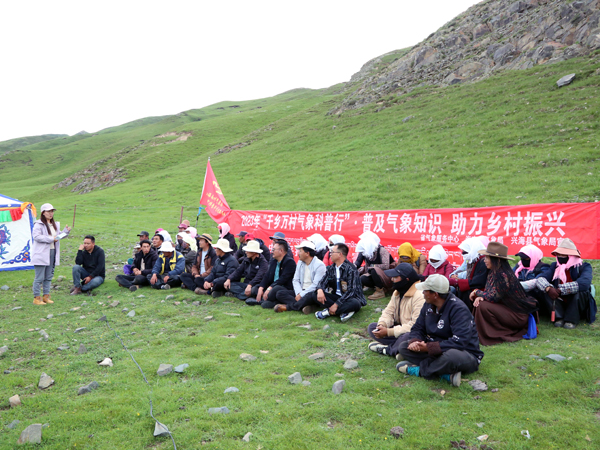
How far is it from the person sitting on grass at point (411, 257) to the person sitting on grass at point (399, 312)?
7.65ft

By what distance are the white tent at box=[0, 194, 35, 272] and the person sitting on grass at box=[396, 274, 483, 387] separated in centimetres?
1537

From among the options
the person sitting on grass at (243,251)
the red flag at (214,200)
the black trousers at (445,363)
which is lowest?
the black trousers at (445,363)

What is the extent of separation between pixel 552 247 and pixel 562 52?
101 feet

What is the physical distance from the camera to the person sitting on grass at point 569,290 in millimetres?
6973

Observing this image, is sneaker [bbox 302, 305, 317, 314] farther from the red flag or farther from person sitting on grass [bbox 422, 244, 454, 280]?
the red flag

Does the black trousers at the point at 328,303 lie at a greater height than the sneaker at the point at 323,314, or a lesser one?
greater

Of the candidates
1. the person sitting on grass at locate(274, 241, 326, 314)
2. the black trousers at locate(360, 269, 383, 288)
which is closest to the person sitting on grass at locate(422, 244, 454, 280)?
the black trousers at locate(360, 269, 383, 288)

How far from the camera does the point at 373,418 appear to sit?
14.4 feet

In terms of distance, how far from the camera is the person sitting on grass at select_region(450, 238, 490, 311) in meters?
7.73

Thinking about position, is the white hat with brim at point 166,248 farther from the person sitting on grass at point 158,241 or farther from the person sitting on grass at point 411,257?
the person sitting on grass at point 411,257

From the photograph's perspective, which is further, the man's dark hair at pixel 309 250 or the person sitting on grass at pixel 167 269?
the person sitting on grass at pixel 167 269

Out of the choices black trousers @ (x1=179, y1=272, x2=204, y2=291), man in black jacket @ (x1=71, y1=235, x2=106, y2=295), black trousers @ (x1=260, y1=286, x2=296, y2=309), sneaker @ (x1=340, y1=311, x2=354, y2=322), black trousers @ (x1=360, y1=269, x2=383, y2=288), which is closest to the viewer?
sneaker @ (x1=340, y1=311, x2=354, y2=322)

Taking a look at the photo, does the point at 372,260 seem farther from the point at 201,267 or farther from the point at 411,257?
the point at 201,267

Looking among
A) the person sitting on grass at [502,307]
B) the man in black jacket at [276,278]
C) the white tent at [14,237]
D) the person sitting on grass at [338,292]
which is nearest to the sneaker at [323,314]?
the person sitting on grass at [338,292]
